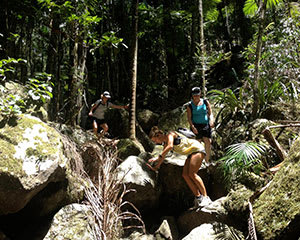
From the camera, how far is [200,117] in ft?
17.3

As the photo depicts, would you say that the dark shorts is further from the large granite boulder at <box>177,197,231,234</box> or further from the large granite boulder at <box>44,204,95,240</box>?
the large granite boulder at <box>44,204,95,240</box>

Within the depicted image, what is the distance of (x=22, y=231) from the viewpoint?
3789 mm

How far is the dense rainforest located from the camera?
393 centimetres

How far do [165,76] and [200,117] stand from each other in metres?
7.62

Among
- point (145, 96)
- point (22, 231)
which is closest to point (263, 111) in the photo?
point (22, 231)

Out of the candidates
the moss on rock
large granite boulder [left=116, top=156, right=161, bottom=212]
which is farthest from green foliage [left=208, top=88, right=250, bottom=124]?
the moss on rock

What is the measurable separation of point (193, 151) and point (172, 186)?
1346 millimetres

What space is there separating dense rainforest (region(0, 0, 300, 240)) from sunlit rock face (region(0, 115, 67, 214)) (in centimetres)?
4

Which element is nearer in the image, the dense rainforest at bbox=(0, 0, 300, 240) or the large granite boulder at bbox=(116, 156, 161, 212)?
the dense rainforest at bbox=(0, 0, 300, 240)

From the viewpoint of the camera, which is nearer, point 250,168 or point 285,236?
point 285,236

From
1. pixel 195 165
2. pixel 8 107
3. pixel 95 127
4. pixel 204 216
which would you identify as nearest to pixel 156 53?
pixel 95 127

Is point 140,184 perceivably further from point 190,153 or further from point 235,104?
point 235,104

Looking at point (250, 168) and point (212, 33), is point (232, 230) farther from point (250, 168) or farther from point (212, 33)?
point (212, 33)

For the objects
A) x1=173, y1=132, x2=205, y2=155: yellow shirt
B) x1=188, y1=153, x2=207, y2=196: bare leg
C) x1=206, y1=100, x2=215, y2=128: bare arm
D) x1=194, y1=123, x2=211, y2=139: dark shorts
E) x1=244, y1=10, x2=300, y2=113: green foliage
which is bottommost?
x1=188, y1=153, x2=207, y2=196: bare leg
